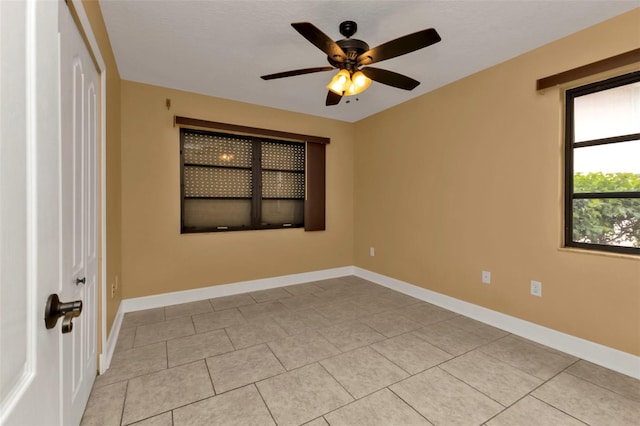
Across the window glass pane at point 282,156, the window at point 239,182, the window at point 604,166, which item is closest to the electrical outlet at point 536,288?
the window at point 604,166

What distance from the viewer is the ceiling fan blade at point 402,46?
68.1 inches

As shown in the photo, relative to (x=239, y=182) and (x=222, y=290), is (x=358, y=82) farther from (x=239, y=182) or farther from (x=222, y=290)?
(x=222, y=290)

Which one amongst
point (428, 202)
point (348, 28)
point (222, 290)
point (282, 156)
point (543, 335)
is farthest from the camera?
point (282, 156)

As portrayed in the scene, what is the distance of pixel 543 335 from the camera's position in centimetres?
253

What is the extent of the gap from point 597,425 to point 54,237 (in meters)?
2.67

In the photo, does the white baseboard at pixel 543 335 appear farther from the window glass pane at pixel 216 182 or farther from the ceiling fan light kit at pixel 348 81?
the window glass pane at pixel 216 182

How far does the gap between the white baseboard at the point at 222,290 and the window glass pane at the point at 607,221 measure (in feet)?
10.2

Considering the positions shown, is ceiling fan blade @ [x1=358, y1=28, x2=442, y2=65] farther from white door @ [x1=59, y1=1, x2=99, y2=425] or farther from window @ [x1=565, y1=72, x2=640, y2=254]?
white door @ [x1=59, y1=1, x2=99, y2=425]

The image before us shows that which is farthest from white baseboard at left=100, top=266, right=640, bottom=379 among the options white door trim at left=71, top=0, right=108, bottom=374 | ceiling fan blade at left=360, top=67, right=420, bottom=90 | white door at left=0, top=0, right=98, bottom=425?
ceiling fan blade at left=360, top=67, right=420, bottom=90

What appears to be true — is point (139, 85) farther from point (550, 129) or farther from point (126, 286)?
point (550, 129)

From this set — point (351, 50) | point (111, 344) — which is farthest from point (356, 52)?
point (111, 344)

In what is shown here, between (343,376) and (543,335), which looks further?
(543,335)

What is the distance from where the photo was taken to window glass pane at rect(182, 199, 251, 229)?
365cm

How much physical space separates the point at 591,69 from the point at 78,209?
3.66 metres
